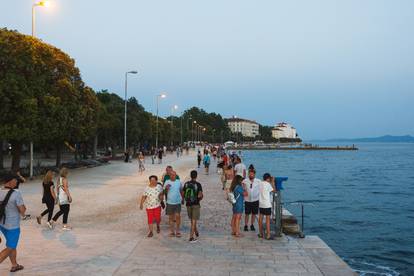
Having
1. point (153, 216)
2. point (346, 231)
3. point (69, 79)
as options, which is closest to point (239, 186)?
point (153, 216)

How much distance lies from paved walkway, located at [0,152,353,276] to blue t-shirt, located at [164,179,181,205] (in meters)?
0.90

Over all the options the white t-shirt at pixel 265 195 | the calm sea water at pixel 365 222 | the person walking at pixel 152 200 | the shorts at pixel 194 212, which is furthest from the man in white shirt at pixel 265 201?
the calm sea water at pixel 365 222

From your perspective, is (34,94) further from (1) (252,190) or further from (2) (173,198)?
(1) (252,190)

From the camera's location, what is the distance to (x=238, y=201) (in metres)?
11.2

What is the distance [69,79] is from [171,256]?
25.5m

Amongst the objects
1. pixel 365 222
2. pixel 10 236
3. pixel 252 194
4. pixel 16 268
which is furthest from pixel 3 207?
pixel 365 222

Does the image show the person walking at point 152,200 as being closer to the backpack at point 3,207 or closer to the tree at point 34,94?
the backpack at point 3,207

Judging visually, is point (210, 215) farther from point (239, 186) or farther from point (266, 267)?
point (266, 267)

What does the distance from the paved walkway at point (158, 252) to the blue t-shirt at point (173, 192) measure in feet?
2.94

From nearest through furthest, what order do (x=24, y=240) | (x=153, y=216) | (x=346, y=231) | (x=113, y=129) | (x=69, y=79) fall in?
(x=24, y=240) < (x=153, y=216) < (x=346, y=231) < (x=69, y=79) < (x=113, y=129)

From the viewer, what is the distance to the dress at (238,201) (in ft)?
36.5

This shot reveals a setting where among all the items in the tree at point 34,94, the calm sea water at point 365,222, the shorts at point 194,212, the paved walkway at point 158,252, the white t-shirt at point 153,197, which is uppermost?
the tree at point 34,94

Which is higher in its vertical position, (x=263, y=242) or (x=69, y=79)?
(x=69, y=79)

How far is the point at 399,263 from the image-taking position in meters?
14.3
